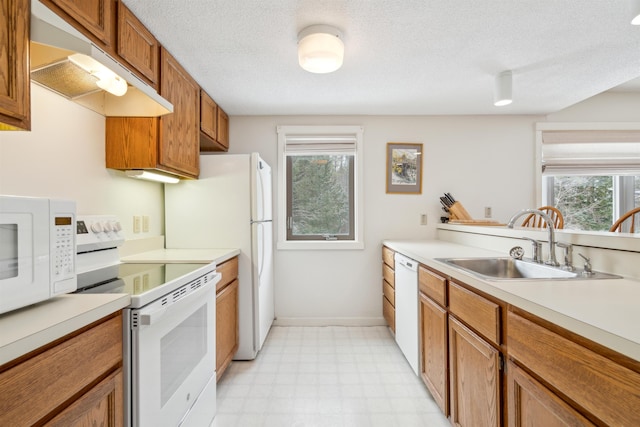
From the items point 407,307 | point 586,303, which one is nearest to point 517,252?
point 407,307

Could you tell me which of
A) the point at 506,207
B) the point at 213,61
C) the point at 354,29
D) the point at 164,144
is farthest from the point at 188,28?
the point at 506,207

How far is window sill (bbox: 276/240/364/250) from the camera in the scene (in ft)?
10.2

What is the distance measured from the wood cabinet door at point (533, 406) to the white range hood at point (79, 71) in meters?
1.73

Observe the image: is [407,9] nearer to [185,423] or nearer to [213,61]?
[213,61]

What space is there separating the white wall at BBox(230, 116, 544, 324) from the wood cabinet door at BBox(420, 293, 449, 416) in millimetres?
1242

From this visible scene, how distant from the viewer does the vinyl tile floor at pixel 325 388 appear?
1713 millimetres

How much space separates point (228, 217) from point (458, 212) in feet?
6.98

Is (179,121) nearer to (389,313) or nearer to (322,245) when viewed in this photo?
(322,245)

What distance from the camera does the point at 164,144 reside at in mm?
1805

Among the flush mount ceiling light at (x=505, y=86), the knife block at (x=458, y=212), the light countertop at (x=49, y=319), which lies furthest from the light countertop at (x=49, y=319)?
the knife block at (x=458, y=212)

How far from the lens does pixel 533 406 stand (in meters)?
0.93

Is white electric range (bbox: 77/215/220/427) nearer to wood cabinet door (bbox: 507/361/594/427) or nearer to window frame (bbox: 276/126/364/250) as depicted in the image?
wood cabinet door (bbox: 507/361/594/427)

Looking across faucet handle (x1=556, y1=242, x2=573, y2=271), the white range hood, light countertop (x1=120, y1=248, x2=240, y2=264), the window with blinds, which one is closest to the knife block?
the window with blinds

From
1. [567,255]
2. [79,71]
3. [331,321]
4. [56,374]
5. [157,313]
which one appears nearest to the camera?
[56,374]
